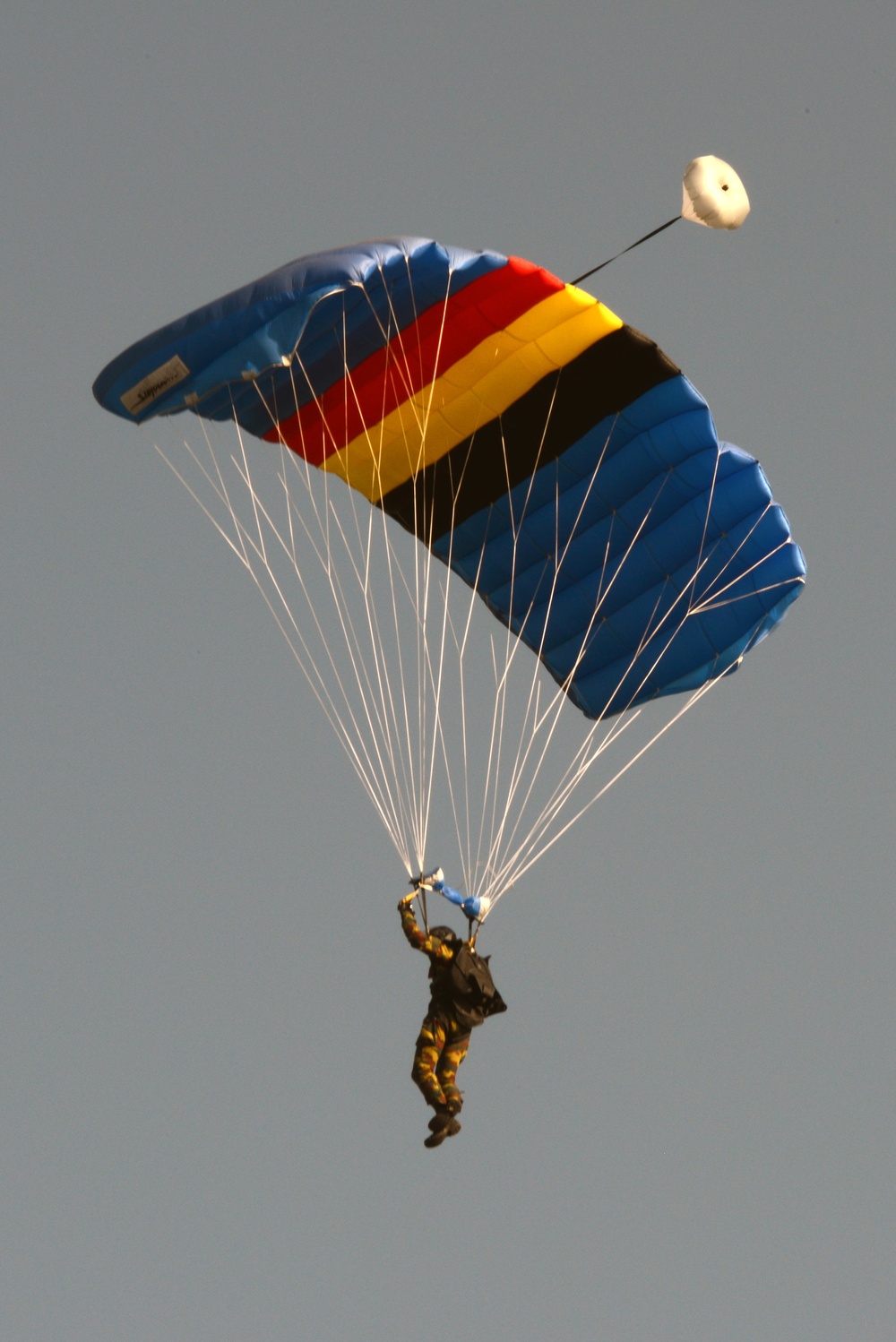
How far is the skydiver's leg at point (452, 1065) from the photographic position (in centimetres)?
1200

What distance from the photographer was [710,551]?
14.0 metres

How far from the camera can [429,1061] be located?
12.0 m

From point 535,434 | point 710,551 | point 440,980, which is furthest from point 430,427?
point 440,980

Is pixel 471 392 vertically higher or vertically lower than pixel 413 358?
lower

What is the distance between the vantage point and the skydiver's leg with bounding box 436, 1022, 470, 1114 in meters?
12.0

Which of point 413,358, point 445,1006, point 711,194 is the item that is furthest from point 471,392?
point 445,1006

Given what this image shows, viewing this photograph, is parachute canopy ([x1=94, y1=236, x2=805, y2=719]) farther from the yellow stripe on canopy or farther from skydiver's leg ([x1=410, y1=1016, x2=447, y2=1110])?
skydiver's leg ([x1=410, y1=1016, x2=447, y2=1110])

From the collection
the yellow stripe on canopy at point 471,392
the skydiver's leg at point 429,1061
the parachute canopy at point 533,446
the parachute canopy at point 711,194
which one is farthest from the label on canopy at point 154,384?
the skydiver's leg at point 429,1061

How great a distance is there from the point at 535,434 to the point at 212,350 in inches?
103

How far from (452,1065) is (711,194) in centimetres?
512

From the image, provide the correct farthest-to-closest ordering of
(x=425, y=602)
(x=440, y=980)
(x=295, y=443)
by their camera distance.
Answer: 1. (x=295, y=443)
2. (x=425, y=602)
3. (x=440, y=980)

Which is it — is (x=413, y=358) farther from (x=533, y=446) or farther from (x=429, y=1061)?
(x=429, y=1061)

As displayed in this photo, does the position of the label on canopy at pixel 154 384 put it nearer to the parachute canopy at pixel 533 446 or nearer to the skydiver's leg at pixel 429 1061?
the parachute canopy at pixel 533 446

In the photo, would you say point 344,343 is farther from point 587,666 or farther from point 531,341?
point 587,666
